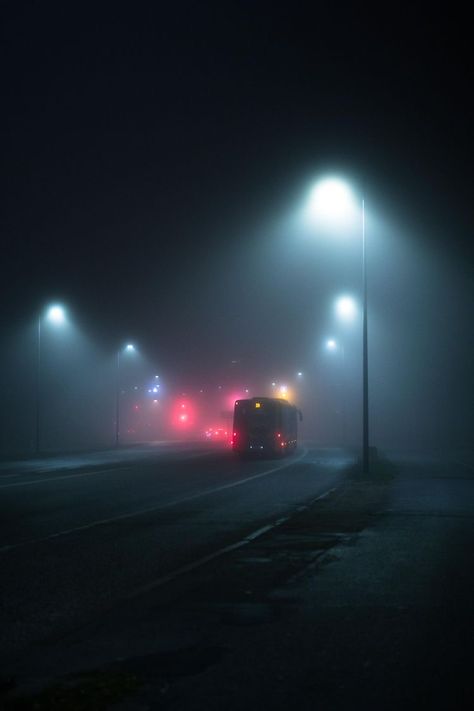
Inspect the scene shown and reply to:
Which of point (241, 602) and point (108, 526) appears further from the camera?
point (108, 526)

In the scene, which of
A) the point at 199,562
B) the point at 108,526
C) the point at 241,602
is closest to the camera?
the point at 241,602

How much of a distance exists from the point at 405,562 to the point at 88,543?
17.7 ft

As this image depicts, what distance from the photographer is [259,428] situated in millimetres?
55438

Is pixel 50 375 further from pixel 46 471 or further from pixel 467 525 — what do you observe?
pixel 467 525

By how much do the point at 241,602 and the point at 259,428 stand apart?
147 ft

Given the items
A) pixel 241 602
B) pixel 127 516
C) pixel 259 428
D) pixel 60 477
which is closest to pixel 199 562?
pixel 241 602

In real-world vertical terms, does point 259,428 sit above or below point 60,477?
above

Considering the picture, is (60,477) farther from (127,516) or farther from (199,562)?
(199,562)

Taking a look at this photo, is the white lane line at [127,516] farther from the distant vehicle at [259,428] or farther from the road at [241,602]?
the distant vehicle at [259,428]

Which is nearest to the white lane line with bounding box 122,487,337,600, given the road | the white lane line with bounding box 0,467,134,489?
the road

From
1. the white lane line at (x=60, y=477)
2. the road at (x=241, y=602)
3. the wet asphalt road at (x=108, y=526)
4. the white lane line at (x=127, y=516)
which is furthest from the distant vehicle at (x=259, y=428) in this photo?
the road at (x=241, y=602)

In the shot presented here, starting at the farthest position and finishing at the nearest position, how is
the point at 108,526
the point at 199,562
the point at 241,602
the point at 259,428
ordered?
the point at 259,428, the point at 108,526, the point at 199,562, the point at 241,602

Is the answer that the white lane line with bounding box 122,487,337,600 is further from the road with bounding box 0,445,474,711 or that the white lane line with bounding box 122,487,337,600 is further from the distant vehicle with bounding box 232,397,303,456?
the distant vehicle with bounding box 232,397,303,456

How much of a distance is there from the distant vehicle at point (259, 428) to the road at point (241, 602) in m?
30.8
